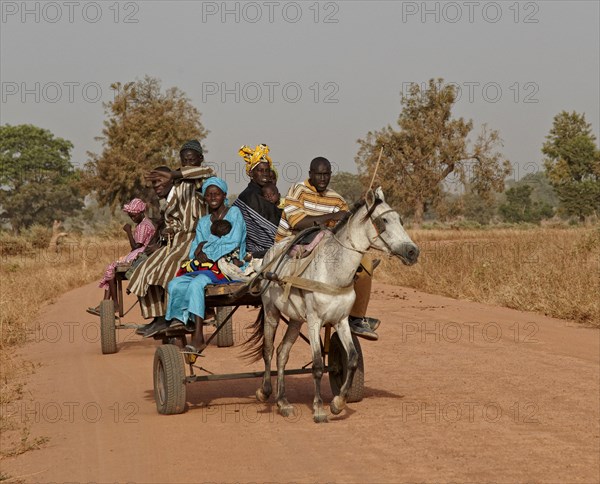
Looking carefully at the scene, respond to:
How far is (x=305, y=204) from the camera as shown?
27.1 feet

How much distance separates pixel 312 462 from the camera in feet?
21.3

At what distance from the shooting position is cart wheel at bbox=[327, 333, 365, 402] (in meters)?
8.42

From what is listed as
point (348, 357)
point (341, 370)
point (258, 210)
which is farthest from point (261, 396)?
point (258, 210)

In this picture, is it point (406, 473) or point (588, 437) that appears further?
point (588, 437)

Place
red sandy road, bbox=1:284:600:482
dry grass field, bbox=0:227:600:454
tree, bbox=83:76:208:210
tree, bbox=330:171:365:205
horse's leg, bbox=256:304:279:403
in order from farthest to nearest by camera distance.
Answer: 1. tree, bbox=330:171:365:205
2. tree, bbox=83:76:208:210
3. dry grass field, bbox=0:227:600:454
4. horse's leg, bbox=256:304:279:403
5. red sandy road, bbox=1:284:600:482

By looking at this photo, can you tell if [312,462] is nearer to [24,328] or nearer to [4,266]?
[24,328]

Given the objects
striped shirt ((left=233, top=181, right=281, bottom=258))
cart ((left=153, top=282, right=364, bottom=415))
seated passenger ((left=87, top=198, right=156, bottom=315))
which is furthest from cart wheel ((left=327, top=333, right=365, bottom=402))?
seated passenger ((left=87, top=198, right=156, bottom=315))

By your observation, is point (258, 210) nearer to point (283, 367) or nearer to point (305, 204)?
point (305, 204)

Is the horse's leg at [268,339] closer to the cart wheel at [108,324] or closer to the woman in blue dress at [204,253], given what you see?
the woman in blue dress at [204,253]

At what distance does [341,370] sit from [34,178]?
74.5 meters

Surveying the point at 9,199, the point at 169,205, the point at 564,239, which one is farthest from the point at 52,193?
the point at 169,205

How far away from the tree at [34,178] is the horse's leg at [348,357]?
68.8 m

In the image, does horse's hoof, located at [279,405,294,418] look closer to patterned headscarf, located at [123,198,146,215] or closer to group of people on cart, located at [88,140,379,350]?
group of people on cart, located at [88,140,379,350]

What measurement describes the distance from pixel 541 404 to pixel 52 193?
7342cm
